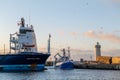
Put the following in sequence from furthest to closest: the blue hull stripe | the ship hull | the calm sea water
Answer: the blue hull stripe < the ship hull < the calm sea water

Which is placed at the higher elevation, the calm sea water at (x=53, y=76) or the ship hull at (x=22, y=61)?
the ship hull at (x=22, y=61)

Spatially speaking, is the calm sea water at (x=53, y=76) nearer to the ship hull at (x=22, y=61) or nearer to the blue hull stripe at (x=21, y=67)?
the blue hull stripe at (x=21, y=67)

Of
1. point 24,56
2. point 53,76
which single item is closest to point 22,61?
point 24,56

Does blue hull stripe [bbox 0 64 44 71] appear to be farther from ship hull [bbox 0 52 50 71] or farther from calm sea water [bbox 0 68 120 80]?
calm sea water [bbox 0 68 120 80]

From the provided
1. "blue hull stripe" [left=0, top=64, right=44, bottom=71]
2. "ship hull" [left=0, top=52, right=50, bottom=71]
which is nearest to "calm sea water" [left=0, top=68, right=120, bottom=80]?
"blue hull stripe" [left=0, top=64, right=44, bottom=71]

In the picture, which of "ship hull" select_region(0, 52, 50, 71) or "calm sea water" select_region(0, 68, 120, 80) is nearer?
"calm sea water" select_region(0, 68, 120, 80)

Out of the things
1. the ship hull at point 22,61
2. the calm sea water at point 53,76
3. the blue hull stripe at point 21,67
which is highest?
the ship hull at point 22,61

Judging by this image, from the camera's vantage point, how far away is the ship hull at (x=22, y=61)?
11756 cm

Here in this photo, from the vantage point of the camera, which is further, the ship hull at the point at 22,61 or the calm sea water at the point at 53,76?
the ship hull at the point at 22,61

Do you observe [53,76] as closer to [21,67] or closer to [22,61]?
[22,61]

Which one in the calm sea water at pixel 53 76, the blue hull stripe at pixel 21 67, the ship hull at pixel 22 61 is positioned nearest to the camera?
the calm sea water at pixel 53 76

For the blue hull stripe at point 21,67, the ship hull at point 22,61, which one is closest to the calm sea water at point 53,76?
the blue hull stripe at point 21,67

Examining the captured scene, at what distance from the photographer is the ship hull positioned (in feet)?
386

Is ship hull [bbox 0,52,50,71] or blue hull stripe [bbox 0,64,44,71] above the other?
ship hull [bbox 0,52,50,71]
